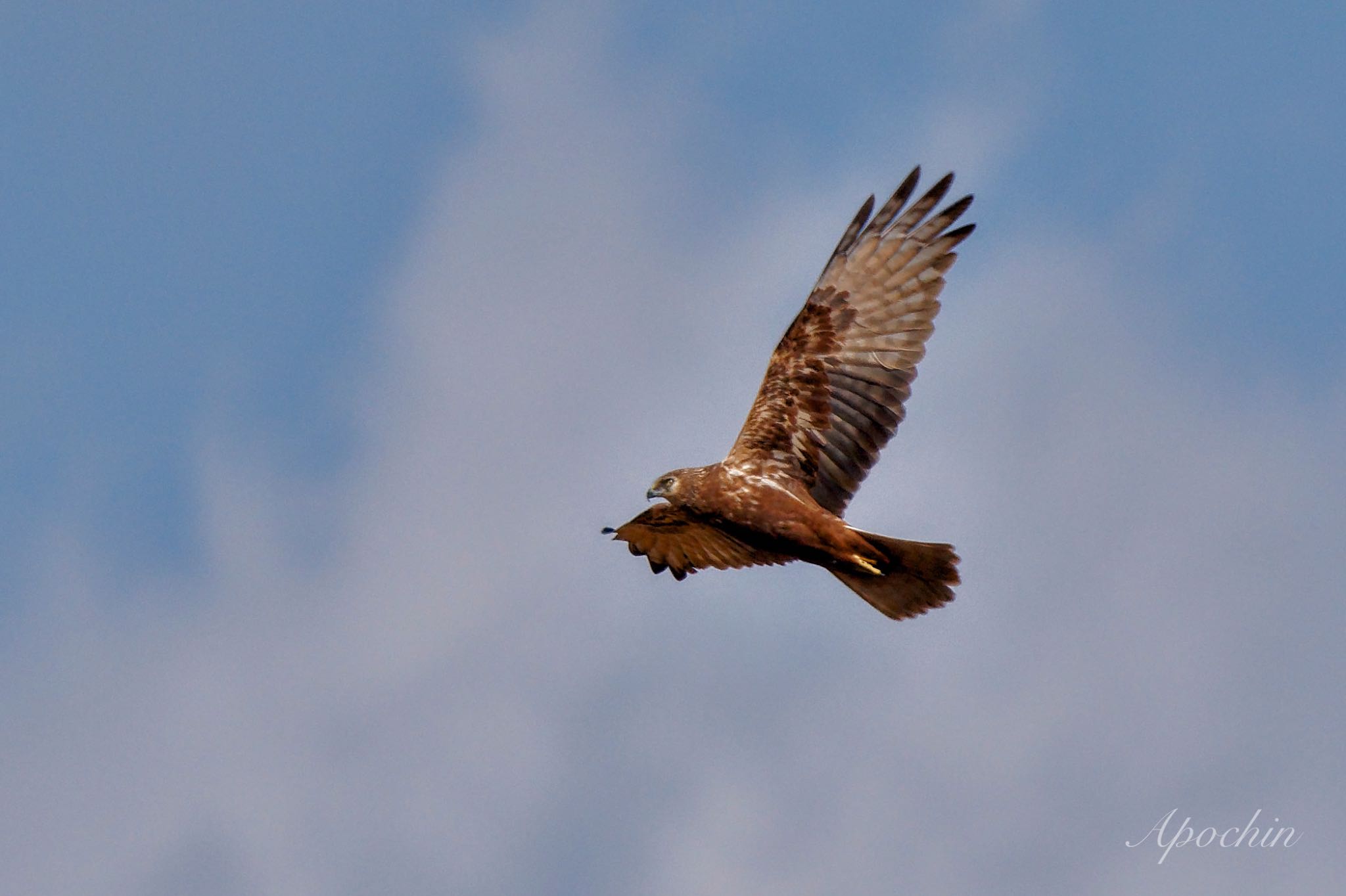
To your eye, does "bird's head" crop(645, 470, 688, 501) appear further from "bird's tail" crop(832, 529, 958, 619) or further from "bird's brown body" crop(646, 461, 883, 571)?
"bird's tail" crop(832, 529, 958, 619)

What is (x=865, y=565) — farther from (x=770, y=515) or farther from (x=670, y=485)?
(x=670, y=485)

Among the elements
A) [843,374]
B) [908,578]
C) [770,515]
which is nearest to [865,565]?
[908,578]

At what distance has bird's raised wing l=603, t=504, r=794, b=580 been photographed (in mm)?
13953

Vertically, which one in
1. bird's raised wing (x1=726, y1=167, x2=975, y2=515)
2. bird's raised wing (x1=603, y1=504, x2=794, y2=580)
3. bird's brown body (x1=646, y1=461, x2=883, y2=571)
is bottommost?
bird's brown body (x1=646, y1=461, x2=883, y2=571)

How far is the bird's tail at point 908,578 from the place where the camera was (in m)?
12.4

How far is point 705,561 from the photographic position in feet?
47.7

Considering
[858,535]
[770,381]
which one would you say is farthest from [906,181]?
[858,535]

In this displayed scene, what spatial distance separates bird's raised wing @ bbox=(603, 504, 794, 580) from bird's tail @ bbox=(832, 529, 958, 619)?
1222mm

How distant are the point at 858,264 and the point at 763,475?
1.93 metres

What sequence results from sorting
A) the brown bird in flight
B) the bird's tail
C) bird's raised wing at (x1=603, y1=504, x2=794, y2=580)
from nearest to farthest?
the bird's tail, the brown bird in flight, bird's raised wing at (x1=603, y1=504, x2=794, y2=580)

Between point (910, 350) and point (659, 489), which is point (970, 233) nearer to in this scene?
point (910, 350)

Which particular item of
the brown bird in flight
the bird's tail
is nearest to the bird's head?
the brown bird in flight

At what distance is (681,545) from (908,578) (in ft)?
8.68

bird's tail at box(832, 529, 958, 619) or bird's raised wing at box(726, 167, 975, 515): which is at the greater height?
bird's raised wing at box(726, 167, 975, 515)
